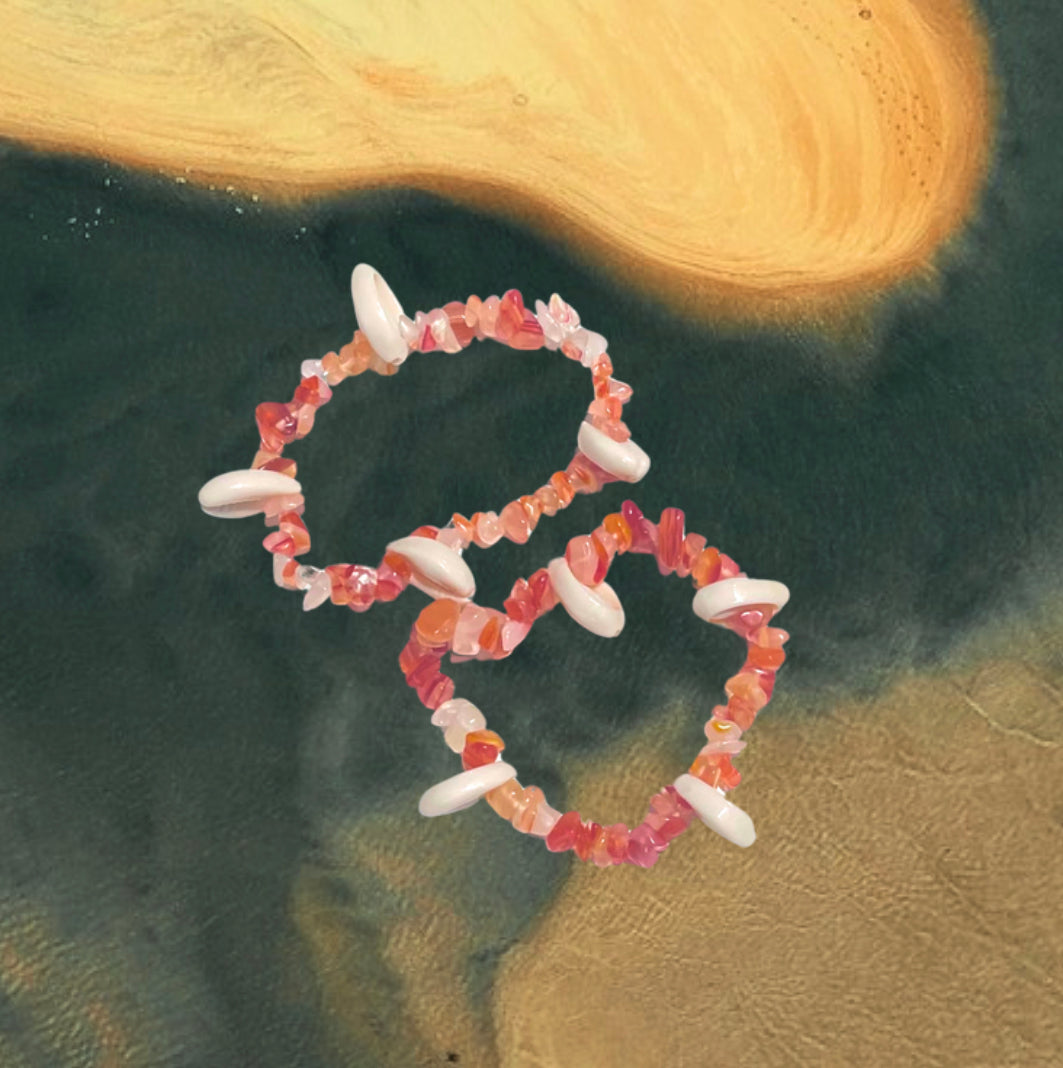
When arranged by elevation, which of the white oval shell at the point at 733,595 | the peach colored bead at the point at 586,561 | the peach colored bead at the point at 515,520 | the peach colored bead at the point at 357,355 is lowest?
the peach colored bead at the point at 515,520

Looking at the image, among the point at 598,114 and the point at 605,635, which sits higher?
the point at 598,114

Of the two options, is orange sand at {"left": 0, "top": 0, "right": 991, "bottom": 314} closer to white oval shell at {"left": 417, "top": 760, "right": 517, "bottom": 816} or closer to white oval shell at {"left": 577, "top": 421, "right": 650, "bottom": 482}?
white oval shell at {"left": 577, "top": 421, "right": 650, "bottom": 482}

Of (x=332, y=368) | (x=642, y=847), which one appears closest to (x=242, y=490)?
(x=332, y=368)

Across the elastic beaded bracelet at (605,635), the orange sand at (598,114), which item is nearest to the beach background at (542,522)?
the orange sand at (598,114)

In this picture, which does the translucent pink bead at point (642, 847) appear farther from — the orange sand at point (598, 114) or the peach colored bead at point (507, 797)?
the orange sand at point (598, 114)

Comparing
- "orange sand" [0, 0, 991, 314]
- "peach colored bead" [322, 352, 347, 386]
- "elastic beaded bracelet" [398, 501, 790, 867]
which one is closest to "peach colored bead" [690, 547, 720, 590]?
"elastic beaded bracelet" [398, 501, 790, 867]

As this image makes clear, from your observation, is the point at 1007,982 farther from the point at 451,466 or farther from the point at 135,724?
the point at 135,724

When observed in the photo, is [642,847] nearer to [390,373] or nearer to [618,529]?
[618,529]
